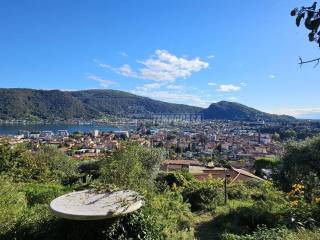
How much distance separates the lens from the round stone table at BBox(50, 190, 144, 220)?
5.27 m

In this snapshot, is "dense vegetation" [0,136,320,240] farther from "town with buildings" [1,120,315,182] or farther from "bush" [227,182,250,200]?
"town with buildings" [1,120,315,182]

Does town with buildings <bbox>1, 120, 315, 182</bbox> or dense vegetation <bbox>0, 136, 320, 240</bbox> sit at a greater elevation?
dense vegetation <bbox>0, 136, 320, 240</bbox>

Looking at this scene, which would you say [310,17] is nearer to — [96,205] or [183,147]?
[96,205]

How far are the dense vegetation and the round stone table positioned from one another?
0.78 feet

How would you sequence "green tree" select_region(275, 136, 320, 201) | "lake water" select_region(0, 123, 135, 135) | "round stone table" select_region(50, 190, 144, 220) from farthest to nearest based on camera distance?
"lake water" select_region(0, 123, 135, 135) → "green tree" select_region(275, 136, 320, 201) → "round stone table" select_region(50, 190, 144, 220)

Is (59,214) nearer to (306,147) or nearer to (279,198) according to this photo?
(279,198)

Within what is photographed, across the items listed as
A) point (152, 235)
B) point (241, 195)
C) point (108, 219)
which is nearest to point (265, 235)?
point (152, 235)

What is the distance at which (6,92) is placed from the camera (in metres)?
153

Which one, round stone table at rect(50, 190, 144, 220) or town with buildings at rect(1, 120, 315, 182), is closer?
round stone table at rect(50, 190, 144, 220)

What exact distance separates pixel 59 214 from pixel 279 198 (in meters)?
5.85

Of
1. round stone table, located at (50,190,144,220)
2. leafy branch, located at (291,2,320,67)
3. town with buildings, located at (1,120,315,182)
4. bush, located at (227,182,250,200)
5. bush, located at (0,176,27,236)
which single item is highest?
leafy branch, located at (291,2,320,67)

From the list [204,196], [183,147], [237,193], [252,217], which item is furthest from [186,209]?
[183,147]


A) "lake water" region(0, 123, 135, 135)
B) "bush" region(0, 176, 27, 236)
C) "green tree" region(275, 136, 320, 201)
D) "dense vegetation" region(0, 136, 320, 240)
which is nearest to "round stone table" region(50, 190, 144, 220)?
"dense vegetation" region(0, 136, 320, 240)

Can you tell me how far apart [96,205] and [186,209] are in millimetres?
2658
